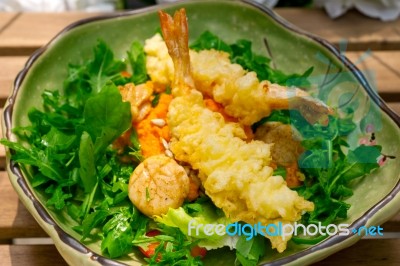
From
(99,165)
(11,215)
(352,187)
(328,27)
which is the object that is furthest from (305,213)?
(328,27)

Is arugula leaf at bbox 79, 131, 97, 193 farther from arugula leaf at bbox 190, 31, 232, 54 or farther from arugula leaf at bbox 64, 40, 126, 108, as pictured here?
arugula leaf at bbox 190, 31, 232, 54

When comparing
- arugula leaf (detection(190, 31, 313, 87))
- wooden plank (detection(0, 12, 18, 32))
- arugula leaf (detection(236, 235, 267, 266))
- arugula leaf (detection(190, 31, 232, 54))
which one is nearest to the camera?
arugula leaf (detection(236, 235, 267, 266))

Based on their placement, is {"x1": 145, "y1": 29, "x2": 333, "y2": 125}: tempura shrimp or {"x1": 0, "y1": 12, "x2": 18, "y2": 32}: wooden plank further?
{"x1": 0, "y1": 12, "x2": 18, "y2": 32}: wooden plank

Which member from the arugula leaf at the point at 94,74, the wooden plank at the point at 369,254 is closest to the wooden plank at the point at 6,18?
the arugula leaf at the point at 94,74

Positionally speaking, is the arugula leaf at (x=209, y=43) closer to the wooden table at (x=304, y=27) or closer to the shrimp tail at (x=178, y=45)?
the shrimp tail at (x=178, y=45)

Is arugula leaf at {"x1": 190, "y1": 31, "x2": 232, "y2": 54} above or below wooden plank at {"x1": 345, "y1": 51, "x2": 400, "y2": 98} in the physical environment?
above

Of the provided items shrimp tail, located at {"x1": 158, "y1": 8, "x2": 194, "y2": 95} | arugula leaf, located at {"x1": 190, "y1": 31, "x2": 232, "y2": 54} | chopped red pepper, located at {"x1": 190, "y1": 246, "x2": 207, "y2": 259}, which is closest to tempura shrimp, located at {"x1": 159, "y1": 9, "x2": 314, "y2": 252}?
shrimp tail, located at {"x1": 158, "y1": 8, "x2": 194, "y2": 95}

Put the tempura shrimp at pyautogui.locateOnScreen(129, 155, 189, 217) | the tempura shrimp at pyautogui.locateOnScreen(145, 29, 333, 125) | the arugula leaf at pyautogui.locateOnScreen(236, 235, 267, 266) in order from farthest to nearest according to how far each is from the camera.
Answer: the tempura shrimp at pyautogui.locateOnScreen(145, 29, 333, 125) → the tempura shrimp at pyautogui.locateOnScreen(129, 155, 189, 217) → the arugula leaf at pyautogui.locateOnScreen(236, 235, 267, 266)

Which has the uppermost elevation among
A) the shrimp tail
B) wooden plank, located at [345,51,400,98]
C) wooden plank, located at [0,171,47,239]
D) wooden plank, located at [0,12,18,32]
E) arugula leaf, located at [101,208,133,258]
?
the shrimp tail
